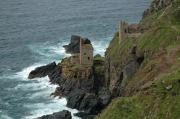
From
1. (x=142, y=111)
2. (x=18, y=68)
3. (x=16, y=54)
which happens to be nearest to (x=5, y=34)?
(x=16, y=54)

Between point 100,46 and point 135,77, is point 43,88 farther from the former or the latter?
point 100,46

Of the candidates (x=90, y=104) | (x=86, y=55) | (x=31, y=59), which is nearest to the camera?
(x=90, y=104)

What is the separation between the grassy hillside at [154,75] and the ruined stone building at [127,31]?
2347 millimetres

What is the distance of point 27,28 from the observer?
198 metres

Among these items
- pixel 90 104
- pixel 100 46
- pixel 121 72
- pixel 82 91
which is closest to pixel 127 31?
pixel 82 91

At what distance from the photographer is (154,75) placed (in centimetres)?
8475

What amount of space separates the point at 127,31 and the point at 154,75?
45.4 m

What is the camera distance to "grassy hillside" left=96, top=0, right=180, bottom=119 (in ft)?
208

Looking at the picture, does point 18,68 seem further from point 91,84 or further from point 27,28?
point 27,28

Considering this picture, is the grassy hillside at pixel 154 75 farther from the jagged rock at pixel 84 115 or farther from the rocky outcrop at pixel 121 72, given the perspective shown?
the jagged rock at pixel 84 115

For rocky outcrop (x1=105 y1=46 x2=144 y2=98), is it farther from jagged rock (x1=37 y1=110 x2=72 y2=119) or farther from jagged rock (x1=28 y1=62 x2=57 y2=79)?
jagged rock (x1=28 y1=62 x2=57 y2=79)

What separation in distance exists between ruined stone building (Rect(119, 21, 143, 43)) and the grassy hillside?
2347mm

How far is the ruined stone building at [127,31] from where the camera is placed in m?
126

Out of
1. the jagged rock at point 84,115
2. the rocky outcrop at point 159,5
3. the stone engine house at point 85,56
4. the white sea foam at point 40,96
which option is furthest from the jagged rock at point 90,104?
the rocky outcrop at point 159,5
